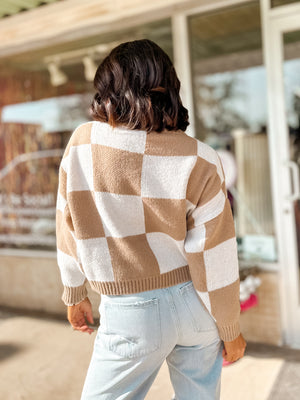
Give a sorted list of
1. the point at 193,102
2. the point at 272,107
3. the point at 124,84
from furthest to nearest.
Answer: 1. the point at 193,102
2. the point at 272,107
3. the point at 124,84

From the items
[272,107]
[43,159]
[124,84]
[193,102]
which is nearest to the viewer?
[124,84]

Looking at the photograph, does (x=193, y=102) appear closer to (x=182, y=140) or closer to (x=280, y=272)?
(x=280, y=272)

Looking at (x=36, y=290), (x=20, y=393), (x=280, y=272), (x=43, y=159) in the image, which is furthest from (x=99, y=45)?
(x=20, y=393)

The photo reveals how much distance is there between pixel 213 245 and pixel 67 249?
41cm

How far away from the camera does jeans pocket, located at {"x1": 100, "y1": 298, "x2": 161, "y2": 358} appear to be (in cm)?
112

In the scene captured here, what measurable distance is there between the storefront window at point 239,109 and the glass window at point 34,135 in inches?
49.0

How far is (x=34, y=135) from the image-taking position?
14.2ft

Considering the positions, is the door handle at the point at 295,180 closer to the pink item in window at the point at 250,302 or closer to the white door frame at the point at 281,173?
the white door frame at the point at 281,173

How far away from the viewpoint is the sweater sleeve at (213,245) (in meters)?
1.10

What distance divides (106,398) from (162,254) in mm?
400

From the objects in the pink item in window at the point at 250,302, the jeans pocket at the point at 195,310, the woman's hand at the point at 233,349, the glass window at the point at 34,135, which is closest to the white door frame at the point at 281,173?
the pink item in window at the point at 250,302

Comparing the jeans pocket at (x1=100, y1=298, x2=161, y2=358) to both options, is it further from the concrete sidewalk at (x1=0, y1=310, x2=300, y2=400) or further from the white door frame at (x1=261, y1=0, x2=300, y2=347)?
the white door frame at (x1=261, y1=0, x2=300, y2=347)

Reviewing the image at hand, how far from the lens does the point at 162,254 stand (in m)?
1.15

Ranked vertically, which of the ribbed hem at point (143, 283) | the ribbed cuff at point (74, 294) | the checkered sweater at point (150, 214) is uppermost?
the checkered sweater at point (150, 214)
